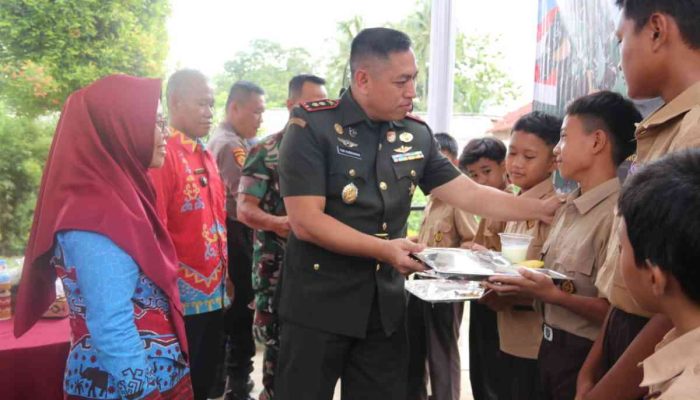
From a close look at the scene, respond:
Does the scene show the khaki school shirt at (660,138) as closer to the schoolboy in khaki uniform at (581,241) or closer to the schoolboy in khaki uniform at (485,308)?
the schoolboy in khaki uniform at (581,241)

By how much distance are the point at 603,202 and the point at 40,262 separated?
177 cm

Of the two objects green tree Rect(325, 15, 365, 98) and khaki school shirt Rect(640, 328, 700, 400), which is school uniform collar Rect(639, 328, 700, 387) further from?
green tree Rect(325, 15, 365, 98)

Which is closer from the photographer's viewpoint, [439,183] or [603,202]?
[603,202]

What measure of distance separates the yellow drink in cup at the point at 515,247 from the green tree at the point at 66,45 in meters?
3.21

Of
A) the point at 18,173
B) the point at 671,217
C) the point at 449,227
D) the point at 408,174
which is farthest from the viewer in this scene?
the point at 18,173

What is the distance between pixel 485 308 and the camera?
2.79 meters

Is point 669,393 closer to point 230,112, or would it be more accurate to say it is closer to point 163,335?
point 163,335

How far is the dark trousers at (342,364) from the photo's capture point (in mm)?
1956

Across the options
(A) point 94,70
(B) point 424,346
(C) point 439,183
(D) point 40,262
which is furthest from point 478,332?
(A) point 94,70

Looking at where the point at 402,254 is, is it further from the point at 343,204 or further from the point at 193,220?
Result: the point at 193,220

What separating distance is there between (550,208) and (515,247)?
0.97 feet

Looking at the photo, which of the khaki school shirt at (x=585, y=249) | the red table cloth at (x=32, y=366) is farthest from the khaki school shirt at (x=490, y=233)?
the red table cloth at (x=32, y=366)

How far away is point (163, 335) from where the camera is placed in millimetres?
1647

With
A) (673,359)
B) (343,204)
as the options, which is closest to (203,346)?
(343,204)
